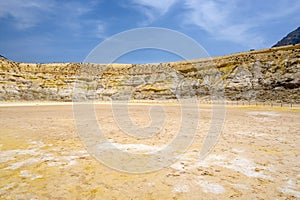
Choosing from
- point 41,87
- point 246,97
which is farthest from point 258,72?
point 41,87

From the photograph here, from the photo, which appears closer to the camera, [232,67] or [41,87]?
[232,67]

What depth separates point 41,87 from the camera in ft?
208

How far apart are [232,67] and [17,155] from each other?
5551 centimetres

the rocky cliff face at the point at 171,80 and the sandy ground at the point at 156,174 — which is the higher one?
the rocky cliff face at the point at 171,80

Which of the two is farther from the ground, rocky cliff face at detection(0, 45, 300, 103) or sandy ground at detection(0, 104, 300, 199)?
rocky cliff face at detection(0, 45, 300, 103)

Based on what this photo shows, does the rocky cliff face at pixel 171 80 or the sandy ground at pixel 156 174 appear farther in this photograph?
the rocky cliff face at pixel 171 80

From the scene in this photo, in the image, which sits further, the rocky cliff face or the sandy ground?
the rocky cliff face

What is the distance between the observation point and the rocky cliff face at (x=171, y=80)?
45.1 m

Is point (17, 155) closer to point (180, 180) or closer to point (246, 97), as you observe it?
point (180, 180)

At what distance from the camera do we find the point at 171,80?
217 ft

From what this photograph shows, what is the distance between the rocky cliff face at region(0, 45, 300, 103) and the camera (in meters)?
45.1

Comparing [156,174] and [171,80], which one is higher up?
[171,80]

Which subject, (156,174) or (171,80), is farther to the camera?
(171,80)

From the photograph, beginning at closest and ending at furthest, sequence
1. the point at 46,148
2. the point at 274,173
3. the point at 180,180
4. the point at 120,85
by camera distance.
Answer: the point at 180,180, the point at 274,173, the point at 46,148, the point at 120,85
